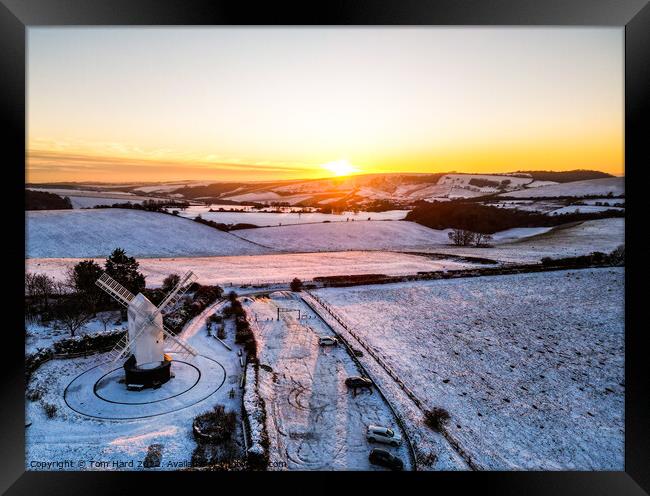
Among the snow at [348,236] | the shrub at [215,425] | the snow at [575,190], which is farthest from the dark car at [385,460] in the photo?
the snow at [348,236]

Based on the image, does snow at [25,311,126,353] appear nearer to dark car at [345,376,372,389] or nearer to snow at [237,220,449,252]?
dark car at [345,376,372,389]

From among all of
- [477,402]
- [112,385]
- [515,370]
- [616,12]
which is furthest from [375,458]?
[616,12]

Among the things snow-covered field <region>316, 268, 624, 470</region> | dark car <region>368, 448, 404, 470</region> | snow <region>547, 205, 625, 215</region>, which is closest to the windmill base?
dark car <region>368, 448, 404, 470</region>

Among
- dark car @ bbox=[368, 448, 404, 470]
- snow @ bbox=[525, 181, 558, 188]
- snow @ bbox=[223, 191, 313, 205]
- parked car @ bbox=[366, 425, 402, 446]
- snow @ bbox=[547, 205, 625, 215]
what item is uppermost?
snow @ bbox=[223, 191, 313, 205]

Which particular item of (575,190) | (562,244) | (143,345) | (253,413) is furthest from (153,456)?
(562,244)

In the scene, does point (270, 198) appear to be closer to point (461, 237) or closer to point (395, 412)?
point (461, 237)

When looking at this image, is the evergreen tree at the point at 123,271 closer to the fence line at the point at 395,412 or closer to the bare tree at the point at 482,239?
the fence line at the point at 395,412
